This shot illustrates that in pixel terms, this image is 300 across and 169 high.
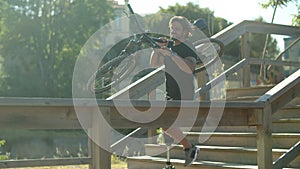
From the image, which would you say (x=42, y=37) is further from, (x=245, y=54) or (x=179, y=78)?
(x=179, y=78)

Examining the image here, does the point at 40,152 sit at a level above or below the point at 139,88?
above

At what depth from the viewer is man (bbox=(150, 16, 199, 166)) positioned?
16.1 ft

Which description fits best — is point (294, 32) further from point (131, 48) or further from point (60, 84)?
point (60, 84)

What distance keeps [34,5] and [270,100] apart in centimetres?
3438

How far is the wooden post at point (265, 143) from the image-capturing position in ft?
15.4

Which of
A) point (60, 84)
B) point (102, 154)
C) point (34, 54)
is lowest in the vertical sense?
point (102, 154)

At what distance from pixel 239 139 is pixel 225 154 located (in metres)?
0.34

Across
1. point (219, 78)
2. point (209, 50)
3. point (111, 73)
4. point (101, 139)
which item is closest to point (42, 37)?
point (219, 78)

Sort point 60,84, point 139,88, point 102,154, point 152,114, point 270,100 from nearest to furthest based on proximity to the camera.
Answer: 1. point 102,154
2. point 152,114
3. point 270,100
4. point 139,88
5. point 60,84

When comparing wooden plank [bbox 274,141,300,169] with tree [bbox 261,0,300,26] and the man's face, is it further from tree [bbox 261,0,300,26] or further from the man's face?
tree [bbox 261,0,300,26]

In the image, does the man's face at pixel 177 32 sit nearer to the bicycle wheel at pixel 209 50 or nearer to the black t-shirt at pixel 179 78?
the black t-shirt at pixel 179 78

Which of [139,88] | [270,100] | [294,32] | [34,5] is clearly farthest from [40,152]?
[34,5]

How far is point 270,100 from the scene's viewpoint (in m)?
4.80

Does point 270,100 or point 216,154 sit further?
point 216,154
